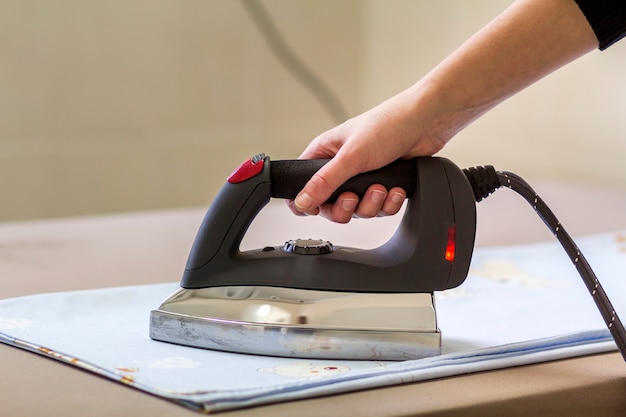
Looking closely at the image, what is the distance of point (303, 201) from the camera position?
0.69 meters

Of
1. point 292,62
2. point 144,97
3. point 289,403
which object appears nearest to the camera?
point 289,403

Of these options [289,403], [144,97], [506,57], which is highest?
[144,97]

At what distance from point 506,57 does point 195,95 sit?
1.43 m

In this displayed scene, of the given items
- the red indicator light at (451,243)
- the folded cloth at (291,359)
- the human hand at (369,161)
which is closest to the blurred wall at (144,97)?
the folded cloth at (291,359)

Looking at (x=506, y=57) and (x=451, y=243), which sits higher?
(x=506, y=57)

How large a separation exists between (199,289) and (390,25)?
1.58 m

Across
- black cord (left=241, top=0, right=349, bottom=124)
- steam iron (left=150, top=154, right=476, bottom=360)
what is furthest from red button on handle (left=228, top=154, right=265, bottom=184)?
black cord (left=241, top=0, right=349, bottom=124)

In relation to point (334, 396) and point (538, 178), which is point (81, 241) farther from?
point (538, 178)

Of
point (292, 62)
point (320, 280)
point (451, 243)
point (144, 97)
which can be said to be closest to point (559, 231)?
point (451, 243)

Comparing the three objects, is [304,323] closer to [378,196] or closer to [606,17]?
[378,196]

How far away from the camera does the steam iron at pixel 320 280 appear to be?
0.65 metres

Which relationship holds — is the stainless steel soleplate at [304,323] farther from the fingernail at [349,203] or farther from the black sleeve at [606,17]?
the black sleeve at [606,17]

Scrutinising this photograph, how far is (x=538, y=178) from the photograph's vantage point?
1.66m

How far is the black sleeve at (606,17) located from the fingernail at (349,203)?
22 cm
